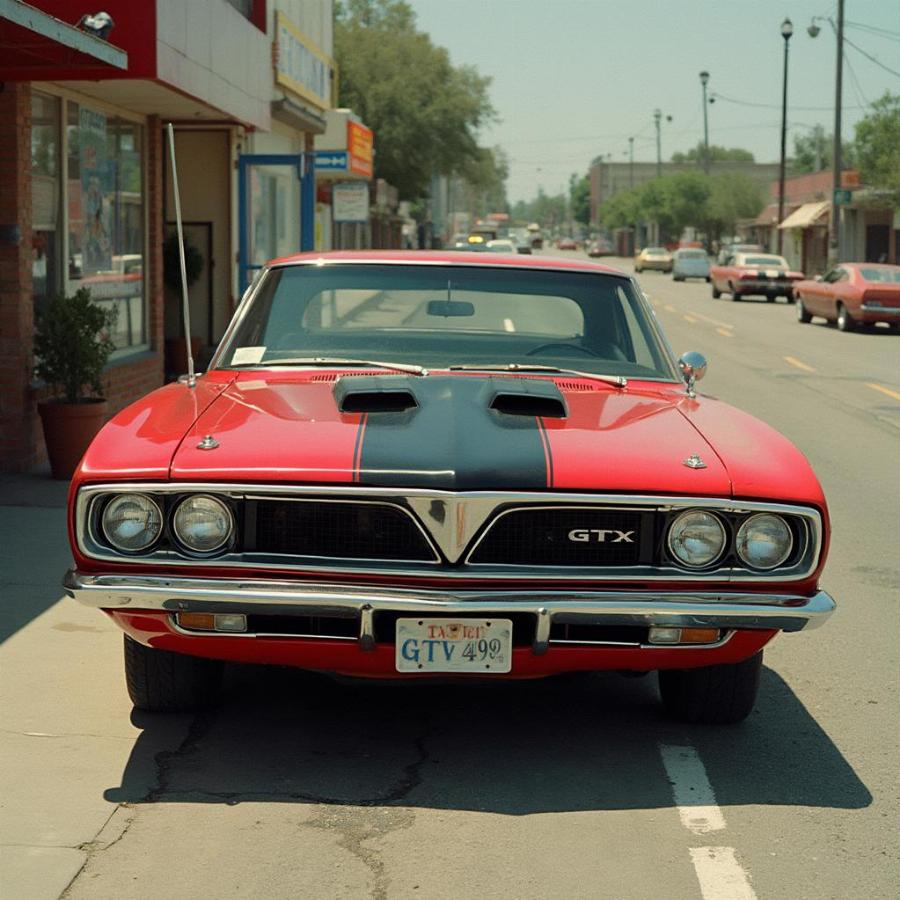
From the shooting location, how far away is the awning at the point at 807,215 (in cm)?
6650

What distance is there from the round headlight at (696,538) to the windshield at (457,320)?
55.2 inches

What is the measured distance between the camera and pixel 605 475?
178 inches

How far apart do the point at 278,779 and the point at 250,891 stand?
825mm

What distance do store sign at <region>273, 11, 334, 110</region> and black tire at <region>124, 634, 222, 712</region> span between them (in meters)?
16.7

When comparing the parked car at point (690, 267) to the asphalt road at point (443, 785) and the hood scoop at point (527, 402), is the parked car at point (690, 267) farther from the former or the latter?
the hood scoop at point (527, 402)

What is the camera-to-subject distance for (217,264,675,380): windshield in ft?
→ 19.5

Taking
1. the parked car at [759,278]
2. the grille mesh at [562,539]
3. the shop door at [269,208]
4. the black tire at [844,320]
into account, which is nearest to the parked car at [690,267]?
the parked car at [759,278]

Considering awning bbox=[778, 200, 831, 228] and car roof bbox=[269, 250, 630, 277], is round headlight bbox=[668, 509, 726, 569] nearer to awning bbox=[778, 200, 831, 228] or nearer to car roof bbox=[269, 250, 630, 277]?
car roof bbox=[269, 250, 630, 277]

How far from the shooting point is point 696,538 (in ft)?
15.1

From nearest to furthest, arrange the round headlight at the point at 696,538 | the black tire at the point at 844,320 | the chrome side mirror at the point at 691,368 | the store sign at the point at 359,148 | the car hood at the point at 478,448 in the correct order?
the car hood at the point at 478,448
the round headlight at the point at 696,538
the chrome side mirror at the point at 691,368
the black tire at the point at 844,320
the store sign at the point at 359,148

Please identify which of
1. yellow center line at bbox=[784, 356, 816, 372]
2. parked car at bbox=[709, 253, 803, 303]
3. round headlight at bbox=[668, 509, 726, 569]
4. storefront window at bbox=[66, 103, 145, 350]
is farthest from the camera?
parked car at bbox=[709, 253, 803, 303]

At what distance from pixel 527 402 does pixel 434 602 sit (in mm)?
925

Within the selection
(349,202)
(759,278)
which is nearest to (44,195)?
(349,202)

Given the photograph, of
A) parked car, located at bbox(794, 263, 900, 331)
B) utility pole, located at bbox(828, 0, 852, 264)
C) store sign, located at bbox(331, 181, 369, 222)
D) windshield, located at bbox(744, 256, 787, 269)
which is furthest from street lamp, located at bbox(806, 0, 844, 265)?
store sign, located at bbox(331, 181, 369, 222)
